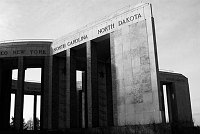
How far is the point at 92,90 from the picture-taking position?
34344 mm

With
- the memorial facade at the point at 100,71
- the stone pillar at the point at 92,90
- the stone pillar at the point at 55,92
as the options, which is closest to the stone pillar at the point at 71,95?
the memorial facade at the point at 100,71

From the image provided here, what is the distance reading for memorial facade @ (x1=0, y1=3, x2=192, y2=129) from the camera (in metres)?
28.5

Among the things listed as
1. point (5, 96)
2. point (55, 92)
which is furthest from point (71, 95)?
point (5, 96)

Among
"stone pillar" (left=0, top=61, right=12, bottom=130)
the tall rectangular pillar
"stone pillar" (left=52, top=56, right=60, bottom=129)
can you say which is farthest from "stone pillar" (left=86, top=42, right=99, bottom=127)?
"stone pillar" (left=0, top=61, right=12, bottom=130)

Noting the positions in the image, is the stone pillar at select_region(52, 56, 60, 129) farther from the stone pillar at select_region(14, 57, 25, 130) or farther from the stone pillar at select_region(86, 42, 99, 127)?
the stone pillar at select_region(86, 42, 99, 127)

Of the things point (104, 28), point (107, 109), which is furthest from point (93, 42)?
point (107, 109)

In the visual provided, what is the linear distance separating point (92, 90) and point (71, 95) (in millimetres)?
4138

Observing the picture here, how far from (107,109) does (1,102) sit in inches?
662

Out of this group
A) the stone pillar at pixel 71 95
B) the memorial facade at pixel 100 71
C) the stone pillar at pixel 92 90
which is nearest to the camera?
the memorial facade at pixel 100 71

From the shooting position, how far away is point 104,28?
34031mm

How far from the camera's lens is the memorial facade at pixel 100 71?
28531 millimetres

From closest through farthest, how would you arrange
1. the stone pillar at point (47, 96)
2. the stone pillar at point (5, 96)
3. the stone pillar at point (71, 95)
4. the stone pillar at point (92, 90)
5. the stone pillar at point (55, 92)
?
1. the stone pillar at point (92, 90)
2. the stone pillar at point (71, 95)
3. the stone pillar at point (55, 92)
4. the stone pillar at point (47, 96)
5. the stone pillar at point (5, 96)

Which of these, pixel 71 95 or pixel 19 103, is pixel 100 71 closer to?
pixel 71 95

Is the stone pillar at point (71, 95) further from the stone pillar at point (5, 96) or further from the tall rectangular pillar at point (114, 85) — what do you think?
the stone pillar at point (5, 96)
